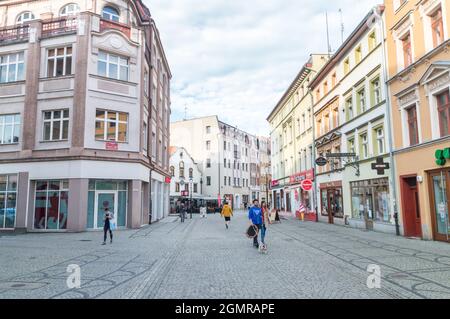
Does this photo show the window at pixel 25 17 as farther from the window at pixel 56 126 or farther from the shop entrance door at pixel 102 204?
the shop entrance door at pixel 102 204

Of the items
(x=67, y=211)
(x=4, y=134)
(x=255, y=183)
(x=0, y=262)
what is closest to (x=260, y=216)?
(x=0, y=262)

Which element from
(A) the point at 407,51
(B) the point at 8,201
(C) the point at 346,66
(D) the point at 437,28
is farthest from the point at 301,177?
(B) the point at 8,201

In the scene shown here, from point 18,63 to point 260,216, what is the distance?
1987 centimetres

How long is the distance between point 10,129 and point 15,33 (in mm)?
6615

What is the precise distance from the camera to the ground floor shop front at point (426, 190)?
14531 mm

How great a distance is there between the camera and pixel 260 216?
13070 mm

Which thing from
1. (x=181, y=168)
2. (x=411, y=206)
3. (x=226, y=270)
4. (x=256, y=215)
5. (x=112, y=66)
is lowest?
(x=226, y=270)

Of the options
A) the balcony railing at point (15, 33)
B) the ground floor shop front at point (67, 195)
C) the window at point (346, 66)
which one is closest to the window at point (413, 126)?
the window at point (346, 66)

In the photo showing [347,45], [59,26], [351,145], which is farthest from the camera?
[351,145]

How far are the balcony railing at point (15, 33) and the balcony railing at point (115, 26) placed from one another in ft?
16.3

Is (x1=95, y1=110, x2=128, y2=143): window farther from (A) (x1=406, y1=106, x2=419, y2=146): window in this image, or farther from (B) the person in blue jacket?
(A) (x1=406, y1=106, x2=419, y2=146): window

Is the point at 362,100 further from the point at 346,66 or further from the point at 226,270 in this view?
the point at 226,270

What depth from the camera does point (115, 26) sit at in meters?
23.6

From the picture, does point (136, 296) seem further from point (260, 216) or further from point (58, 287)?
point (260, 216)
